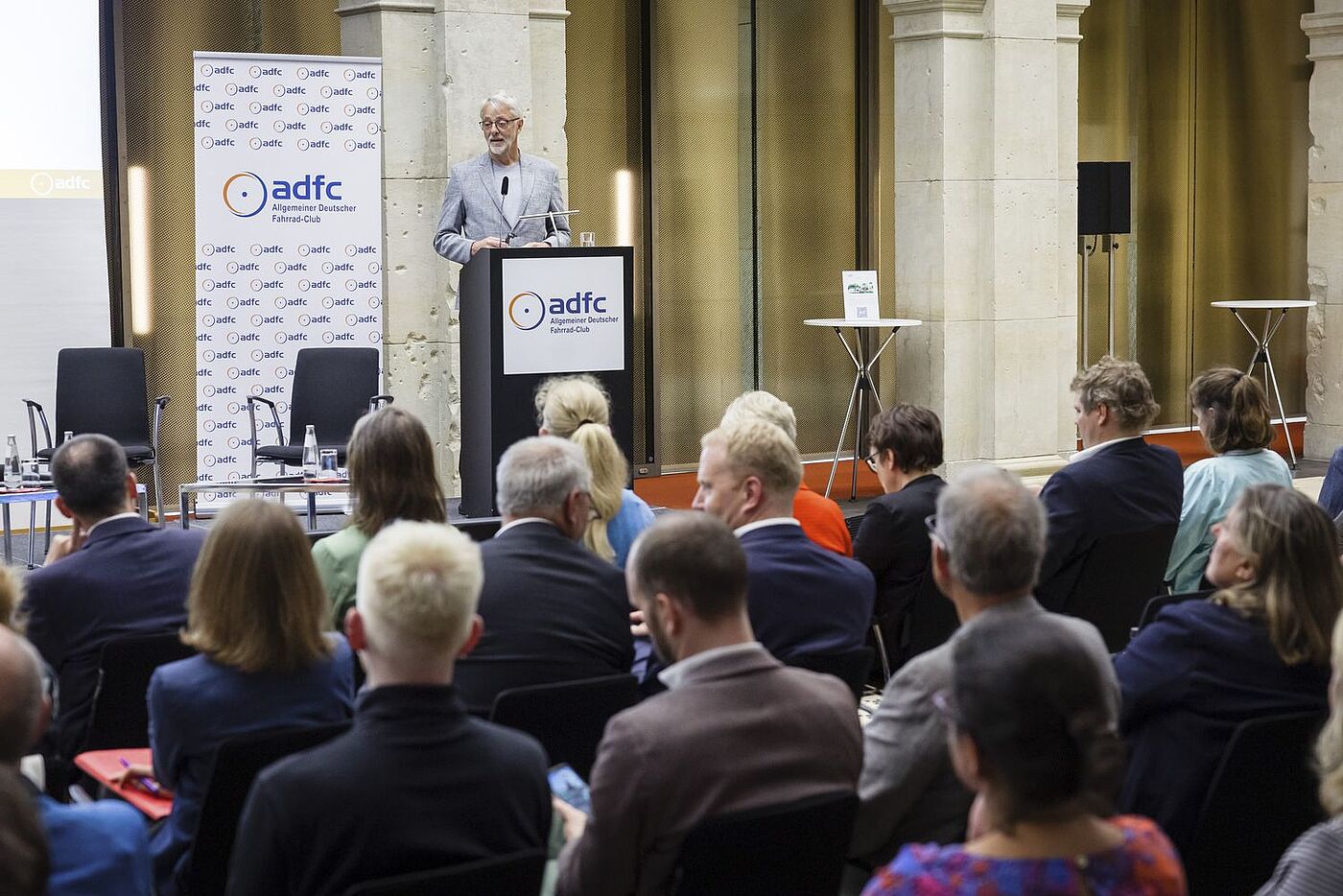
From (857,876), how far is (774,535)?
882 millimetres

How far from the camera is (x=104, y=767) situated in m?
3.08

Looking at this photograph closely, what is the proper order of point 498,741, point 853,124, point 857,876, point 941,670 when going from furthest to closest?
1. point 853,124
2. point 857,876
3. point 941,670
4. point 498,741

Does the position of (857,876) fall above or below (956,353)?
below

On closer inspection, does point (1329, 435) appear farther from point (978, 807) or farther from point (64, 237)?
point (978, 807)

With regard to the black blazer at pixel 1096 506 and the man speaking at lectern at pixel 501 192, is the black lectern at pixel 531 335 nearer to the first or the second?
the man speaking at lectern at pixel 501 192

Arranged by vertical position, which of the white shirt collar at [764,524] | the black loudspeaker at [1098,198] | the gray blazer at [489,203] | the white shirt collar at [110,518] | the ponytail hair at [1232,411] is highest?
the black loudspeaker at [1098,198]

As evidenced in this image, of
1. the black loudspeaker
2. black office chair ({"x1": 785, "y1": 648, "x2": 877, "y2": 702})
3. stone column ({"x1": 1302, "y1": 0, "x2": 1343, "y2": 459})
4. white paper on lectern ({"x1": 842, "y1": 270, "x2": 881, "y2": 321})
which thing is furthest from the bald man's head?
stone column ({"x1": 1302, "y1": 0, "x2": 1343, "y2": 459})

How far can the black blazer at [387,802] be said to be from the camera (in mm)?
2164

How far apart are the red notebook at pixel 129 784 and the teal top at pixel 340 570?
660 mm

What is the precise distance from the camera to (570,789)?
2.70 meters

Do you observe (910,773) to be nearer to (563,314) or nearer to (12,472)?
(563,314)

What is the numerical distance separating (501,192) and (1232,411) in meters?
3.94

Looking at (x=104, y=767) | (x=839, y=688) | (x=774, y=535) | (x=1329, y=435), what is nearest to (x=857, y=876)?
(x=839, y=688)

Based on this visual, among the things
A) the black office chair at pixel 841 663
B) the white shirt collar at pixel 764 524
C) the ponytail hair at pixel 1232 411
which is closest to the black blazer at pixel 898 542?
the ponytail hair at pixel 1232 411
